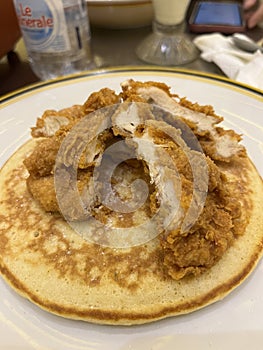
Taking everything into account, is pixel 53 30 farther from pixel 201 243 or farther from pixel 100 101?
pixel 201 243

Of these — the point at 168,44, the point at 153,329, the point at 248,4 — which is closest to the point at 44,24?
the point at 168,44

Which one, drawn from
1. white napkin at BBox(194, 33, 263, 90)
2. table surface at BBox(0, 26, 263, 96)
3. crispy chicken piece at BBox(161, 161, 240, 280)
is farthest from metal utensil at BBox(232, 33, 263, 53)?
crispy chicken piece at BBox(161, 161, 240, 280)

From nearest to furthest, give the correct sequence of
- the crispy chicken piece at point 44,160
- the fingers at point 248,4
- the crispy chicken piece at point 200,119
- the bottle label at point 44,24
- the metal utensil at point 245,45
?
1. the crispy chicken piece at point 44,160
2. the crispy chicken piece at point 200,119
3. the bottle label at point 44,24
4. the metal utensil at point 245,45
5. the fingers at point 248,4

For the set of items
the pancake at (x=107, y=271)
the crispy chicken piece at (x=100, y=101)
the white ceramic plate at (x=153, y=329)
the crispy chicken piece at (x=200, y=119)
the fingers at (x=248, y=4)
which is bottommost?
the white ceramic plate at (x=153, y=329)

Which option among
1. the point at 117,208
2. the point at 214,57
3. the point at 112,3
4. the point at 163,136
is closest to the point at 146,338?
the point at 117,208

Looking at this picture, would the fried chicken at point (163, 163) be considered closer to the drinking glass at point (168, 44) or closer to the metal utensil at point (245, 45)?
the metal utensil at point (245, 45)

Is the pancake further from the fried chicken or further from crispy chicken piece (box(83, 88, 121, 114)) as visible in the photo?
crispy chicken piece (box(83, 88, 121, 114))

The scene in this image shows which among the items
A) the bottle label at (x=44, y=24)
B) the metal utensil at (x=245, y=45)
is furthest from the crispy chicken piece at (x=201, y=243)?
the metal utensil at (x=245, y=45)
